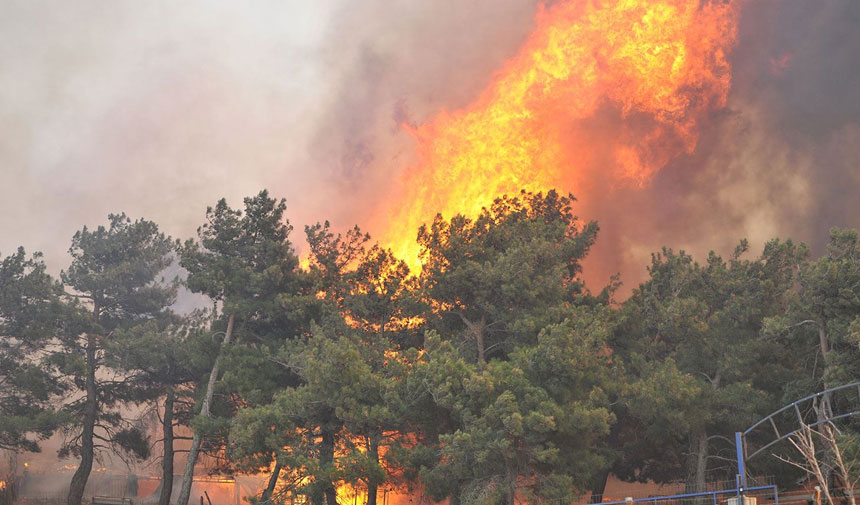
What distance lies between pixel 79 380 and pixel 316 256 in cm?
1654

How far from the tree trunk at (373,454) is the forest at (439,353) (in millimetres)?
179

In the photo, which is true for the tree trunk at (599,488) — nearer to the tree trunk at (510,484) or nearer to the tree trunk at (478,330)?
the tree trunk at (478,330)

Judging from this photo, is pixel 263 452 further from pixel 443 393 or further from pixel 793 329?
pixel 793 329

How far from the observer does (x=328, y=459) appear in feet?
113

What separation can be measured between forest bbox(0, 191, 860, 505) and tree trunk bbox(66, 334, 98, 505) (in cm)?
13

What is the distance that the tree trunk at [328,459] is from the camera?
33156mm

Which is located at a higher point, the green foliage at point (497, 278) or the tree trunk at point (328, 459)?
the green foliage at point (497, 278)

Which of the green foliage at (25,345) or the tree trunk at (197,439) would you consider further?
the green foliage at (25,345)

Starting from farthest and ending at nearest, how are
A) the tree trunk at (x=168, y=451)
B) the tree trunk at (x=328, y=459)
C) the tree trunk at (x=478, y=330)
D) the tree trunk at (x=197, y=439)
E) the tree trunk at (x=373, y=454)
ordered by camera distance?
the tree trunk at (x=168, y=451) < the tree trunk at (x=197, y=439) < the tree trunk at (x=478, y=330) < the tree trunk at (x=373, y=454) < the tree trunk at (x=328, y=459)

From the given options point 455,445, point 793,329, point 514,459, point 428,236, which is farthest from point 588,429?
point 428,236

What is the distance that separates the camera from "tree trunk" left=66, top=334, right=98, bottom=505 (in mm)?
43844

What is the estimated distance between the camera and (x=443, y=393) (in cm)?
3203

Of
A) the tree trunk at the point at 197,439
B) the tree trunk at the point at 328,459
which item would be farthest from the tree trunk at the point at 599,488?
the tree trunk at the point at 197,439

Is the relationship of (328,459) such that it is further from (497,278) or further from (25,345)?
(25,345)
